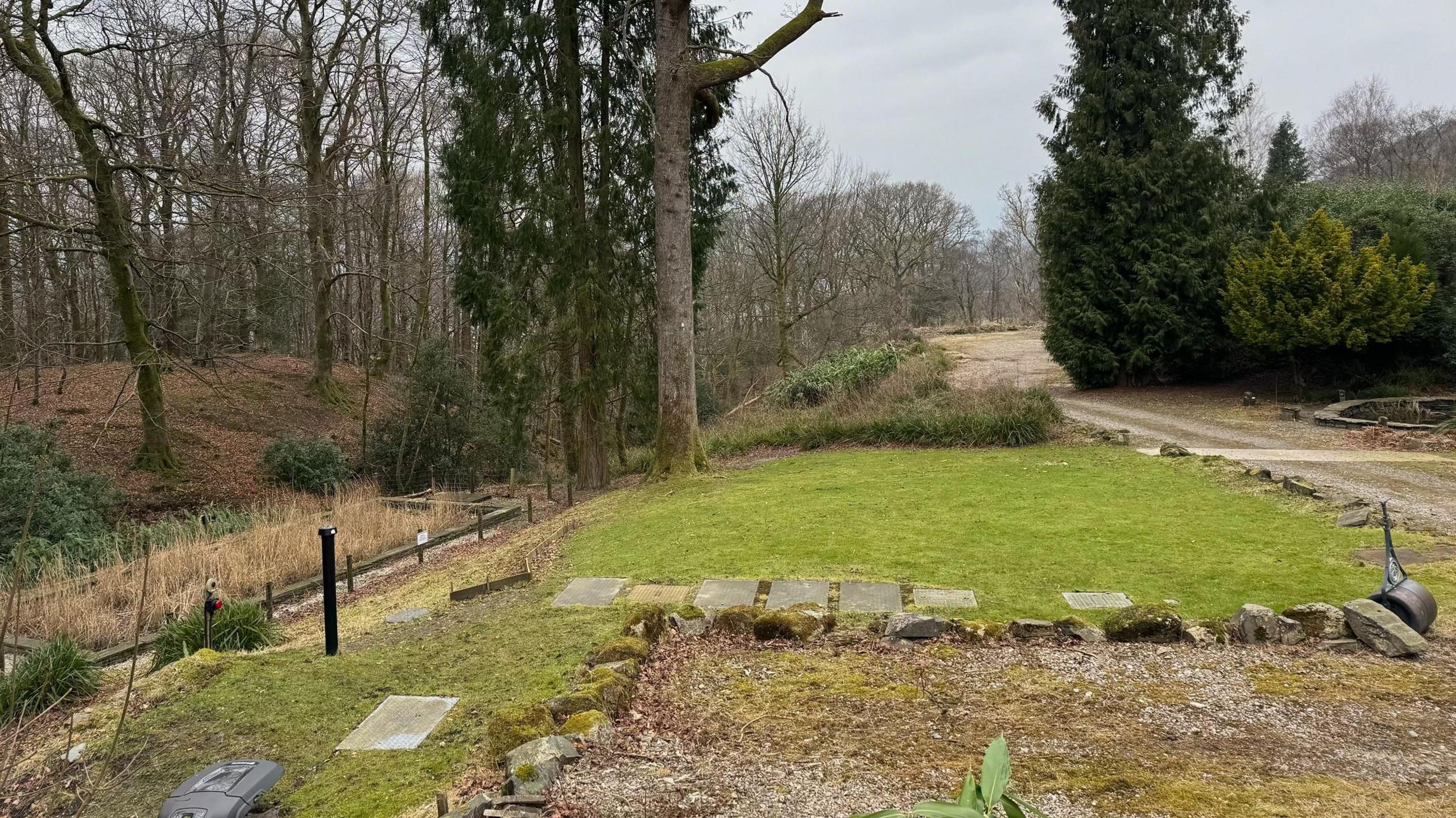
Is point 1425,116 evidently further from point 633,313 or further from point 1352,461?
point 633,313

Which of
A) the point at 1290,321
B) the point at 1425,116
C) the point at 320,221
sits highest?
the point at 1425,116

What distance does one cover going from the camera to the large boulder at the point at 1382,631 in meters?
3.91

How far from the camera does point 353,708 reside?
11.9ft

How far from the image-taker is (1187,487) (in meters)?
8.62

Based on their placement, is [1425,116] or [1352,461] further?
[1425,116]

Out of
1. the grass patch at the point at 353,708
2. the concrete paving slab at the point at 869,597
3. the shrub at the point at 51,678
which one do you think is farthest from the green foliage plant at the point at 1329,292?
the shrub at the point at 51,678

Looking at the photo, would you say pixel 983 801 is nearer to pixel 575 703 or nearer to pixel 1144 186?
pixel 575 703

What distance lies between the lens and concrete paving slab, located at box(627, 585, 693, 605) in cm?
536

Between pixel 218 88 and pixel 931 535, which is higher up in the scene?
pixel 218 88

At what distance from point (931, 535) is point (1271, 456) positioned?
6.62 metres

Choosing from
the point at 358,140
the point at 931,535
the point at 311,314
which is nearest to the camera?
the point at 931,535

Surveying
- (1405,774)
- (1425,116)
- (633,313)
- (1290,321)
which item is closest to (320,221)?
(633,313)

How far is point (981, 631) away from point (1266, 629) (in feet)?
4.70

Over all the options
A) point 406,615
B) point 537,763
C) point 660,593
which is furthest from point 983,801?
point 406,615
